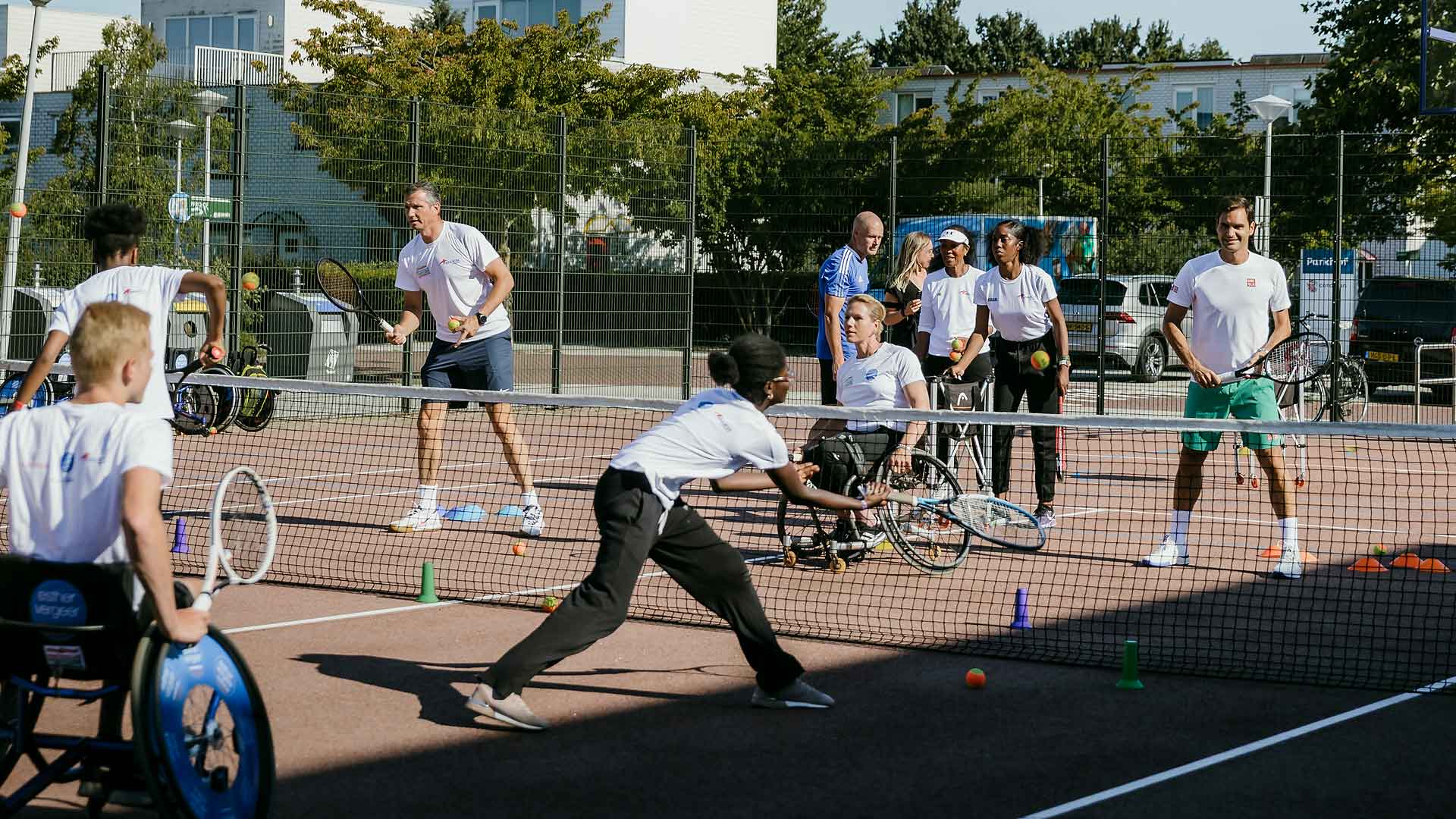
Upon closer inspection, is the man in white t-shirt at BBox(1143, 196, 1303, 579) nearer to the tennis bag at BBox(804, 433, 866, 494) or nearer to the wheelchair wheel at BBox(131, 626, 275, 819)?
the tennis bag at BBox(804, 433, 866, 494)

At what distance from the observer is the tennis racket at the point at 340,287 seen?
11777 mm

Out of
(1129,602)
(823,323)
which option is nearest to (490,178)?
(823,323)

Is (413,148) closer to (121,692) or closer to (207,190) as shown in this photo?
(207,190)

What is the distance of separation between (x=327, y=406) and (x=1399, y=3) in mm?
19815

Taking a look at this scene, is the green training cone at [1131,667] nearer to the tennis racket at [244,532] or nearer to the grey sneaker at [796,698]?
the grey sneaker at [796,698]

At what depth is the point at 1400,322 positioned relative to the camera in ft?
63.8

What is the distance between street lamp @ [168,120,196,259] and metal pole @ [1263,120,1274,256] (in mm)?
10823

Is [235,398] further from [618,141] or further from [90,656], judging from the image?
[90,656]

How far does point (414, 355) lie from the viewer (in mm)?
18328

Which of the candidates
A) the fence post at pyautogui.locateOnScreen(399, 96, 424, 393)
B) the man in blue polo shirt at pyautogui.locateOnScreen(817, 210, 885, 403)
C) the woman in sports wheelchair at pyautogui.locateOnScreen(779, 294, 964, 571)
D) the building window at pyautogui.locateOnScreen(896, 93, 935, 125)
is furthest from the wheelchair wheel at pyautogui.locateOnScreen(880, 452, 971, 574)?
the building window at pyautogui.locateOnScreen(896, 93, 935, 125)

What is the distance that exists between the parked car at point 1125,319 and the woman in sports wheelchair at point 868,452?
1196cm

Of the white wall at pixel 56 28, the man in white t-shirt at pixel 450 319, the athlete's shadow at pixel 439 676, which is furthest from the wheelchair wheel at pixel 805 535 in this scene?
the white wall at pixel 56 28

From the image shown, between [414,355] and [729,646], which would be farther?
[414,355]

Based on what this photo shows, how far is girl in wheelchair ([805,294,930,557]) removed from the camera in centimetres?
873
